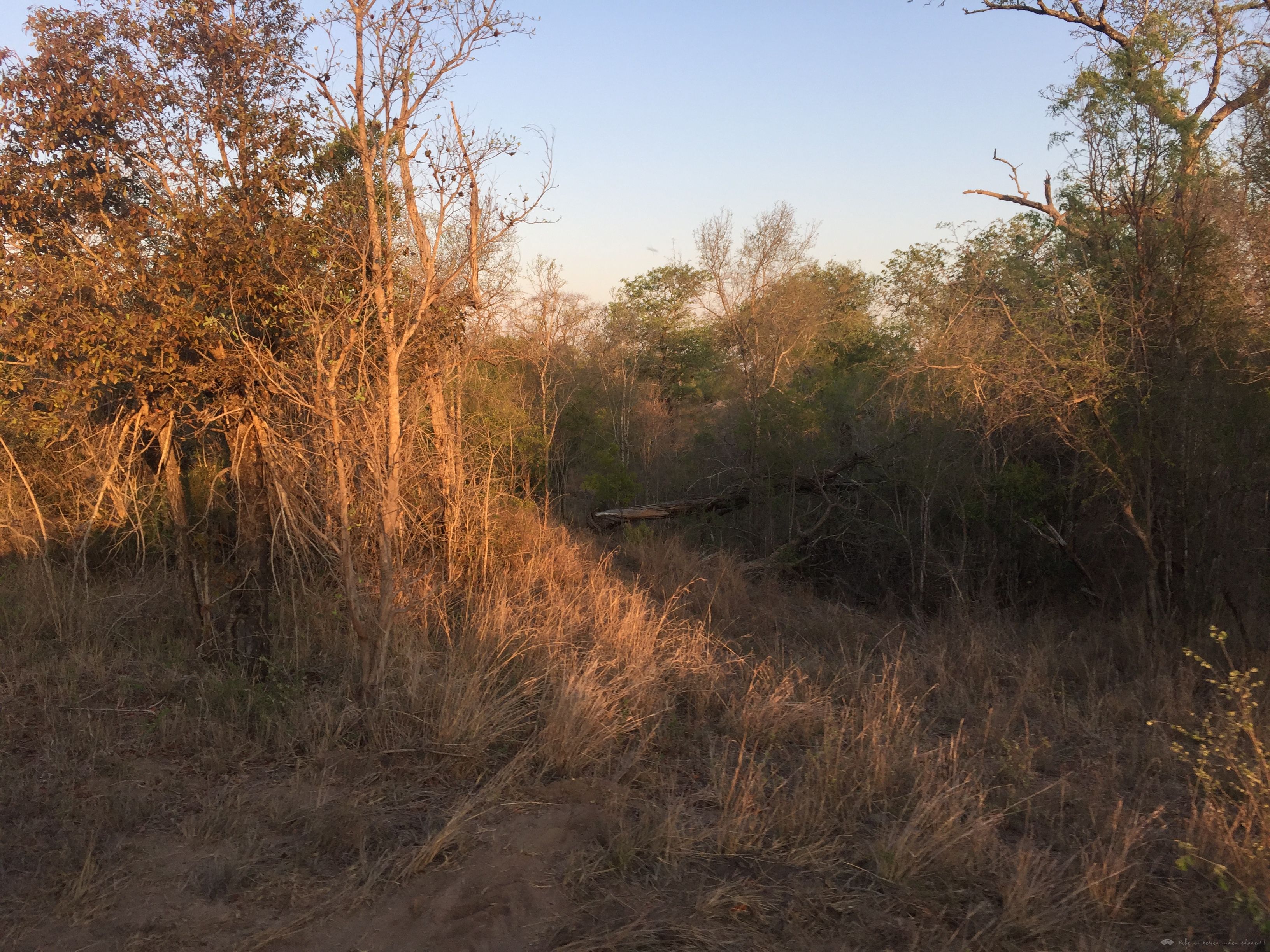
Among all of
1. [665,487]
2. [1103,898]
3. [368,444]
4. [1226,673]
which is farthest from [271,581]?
[665,487]

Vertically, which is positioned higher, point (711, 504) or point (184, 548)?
point (184, 548)

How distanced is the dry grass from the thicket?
6 centimetres

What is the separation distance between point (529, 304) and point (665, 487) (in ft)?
25.5

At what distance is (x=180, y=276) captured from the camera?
6527mm

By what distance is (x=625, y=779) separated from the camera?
484 centimetres

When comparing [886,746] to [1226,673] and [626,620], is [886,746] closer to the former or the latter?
[626,620]

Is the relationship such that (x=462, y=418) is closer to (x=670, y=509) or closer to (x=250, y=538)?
(x=250, y=538)

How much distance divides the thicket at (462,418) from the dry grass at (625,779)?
58mm

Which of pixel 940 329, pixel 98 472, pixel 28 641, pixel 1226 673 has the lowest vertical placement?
pixel 1226 673

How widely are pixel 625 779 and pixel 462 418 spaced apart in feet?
18.0

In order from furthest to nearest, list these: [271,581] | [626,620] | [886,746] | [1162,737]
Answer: [271,581], [626,620], [1162,737], [886,746]

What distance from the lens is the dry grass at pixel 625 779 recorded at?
354 centimetres

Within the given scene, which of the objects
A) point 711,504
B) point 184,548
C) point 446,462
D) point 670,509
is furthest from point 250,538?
point 711,504

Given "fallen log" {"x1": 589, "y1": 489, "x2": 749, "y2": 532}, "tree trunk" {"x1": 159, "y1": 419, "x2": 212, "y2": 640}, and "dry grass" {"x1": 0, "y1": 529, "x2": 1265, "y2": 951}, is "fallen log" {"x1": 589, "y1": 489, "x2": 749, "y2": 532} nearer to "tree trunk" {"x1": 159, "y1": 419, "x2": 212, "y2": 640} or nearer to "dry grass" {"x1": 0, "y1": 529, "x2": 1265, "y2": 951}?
"dry grass" {"x1": 0, "y1": 529, "x2": 1265, "y2": 951}
